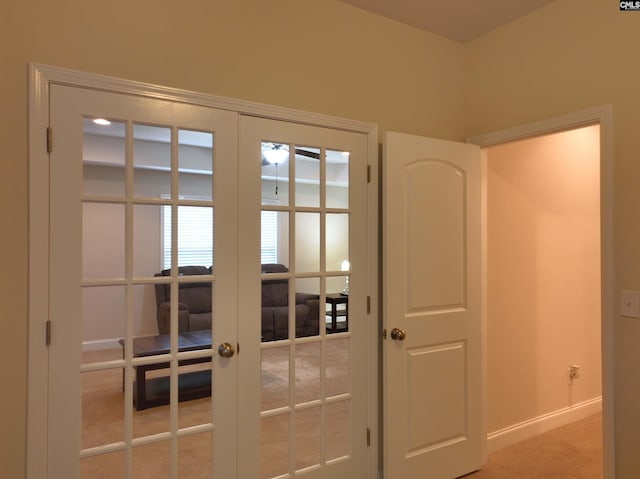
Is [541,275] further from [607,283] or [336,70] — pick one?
[336,70]

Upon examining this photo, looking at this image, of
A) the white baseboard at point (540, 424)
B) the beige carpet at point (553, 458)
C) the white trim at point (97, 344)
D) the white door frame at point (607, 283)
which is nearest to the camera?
the white trim at point (97, 344)

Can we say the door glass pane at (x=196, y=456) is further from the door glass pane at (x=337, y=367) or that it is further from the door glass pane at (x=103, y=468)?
the door glass pane at (x=337, y=367)

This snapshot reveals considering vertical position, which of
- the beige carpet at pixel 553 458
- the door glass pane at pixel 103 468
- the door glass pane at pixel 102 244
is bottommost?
the beige carpet at pixel 553 458

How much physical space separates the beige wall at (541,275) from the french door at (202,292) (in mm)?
1235

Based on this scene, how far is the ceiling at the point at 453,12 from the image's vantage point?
2443mm

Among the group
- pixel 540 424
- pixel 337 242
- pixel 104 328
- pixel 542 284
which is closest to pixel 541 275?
pixel 542 284

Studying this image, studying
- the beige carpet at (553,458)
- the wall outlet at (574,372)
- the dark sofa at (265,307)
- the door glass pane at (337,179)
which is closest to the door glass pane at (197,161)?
the dark sofa at (265,307)

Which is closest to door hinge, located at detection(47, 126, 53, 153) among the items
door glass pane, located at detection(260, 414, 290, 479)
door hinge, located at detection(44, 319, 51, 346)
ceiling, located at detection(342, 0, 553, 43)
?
door hinge, located at detection(44, 319, 51, 346)

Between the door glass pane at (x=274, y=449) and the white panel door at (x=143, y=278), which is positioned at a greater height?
the white panel door at (x=143, y=278)

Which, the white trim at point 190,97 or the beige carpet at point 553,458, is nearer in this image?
the white trim at point 190,97

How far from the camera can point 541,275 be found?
3389mm

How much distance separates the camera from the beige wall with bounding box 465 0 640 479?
6.81ft

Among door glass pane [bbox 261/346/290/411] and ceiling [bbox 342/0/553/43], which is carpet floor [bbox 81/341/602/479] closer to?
door glass pane [bbox 261/346/290/411]

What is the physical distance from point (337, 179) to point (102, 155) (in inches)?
47.1
